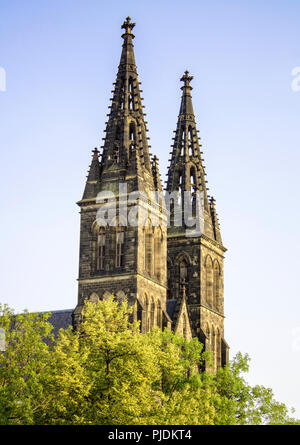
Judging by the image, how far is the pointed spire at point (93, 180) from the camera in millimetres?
60812

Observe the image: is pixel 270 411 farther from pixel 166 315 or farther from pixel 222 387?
pixel 166 315

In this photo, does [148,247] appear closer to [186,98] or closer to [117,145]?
[117,145]

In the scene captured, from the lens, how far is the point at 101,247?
195 feet

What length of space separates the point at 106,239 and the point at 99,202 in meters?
2.59

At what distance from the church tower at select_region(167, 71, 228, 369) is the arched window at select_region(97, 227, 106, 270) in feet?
27.3

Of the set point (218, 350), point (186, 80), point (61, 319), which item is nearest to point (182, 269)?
point (218, 350)

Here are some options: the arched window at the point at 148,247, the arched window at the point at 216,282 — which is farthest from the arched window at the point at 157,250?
the arched window at the point at 216,282

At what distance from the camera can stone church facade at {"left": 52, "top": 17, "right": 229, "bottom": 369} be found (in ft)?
191

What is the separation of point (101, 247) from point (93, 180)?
4.69m

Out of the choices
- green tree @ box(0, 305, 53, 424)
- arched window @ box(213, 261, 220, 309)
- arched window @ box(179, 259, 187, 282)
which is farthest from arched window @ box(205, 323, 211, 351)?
green tree @ box(0, 305, 53, 424)

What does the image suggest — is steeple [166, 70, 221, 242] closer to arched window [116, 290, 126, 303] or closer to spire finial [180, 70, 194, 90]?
spire finial [180, 70, 194, 90]

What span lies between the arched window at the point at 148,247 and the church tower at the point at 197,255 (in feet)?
20.3

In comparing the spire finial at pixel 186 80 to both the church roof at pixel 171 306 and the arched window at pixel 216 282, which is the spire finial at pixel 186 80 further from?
the church roof at pixel 171 306
